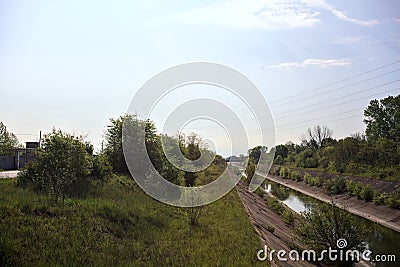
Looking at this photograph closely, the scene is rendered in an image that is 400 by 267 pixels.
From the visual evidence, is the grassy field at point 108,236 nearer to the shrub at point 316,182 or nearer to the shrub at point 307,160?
the shrub at point 316,182

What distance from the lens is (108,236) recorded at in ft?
45.7

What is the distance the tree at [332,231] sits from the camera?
16.3 m

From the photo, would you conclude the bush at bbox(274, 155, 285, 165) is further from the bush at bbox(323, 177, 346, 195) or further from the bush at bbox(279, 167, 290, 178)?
the bush at bbox(323, 177, 346, 195)

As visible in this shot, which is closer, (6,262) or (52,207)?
(6,262)

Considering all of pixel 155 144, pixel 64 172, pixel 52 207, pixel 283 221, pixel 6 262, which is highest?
pixel 155 144

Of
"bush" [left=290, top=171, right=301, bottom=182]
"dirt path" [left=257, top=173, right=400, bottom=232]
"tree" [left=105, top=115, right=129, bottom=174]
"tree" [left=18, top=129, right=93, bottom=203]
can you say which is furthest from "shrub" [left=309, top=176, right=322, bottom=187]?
"tree" [left=18, top=129, right=93, bottom=203]

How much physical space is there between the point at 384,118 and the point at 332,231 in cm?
6210

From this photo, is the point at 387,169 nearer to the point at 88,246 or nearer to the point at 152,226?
the point at 152,226

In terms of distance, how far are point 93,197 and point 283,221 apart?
55.7ft

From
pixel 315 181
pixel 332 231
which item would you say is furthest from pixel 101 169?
pixel 315 181

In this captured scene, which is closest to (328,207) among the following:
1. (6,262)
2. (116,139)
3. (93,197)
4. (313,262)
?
(313,262)

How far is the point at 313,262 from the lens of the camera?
1691 centimetres

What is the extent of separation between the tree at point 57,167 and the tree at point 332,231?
1109 centimetres

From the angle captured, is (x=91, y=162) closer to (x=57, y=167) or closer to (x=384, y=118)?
(x=57, y=167)
